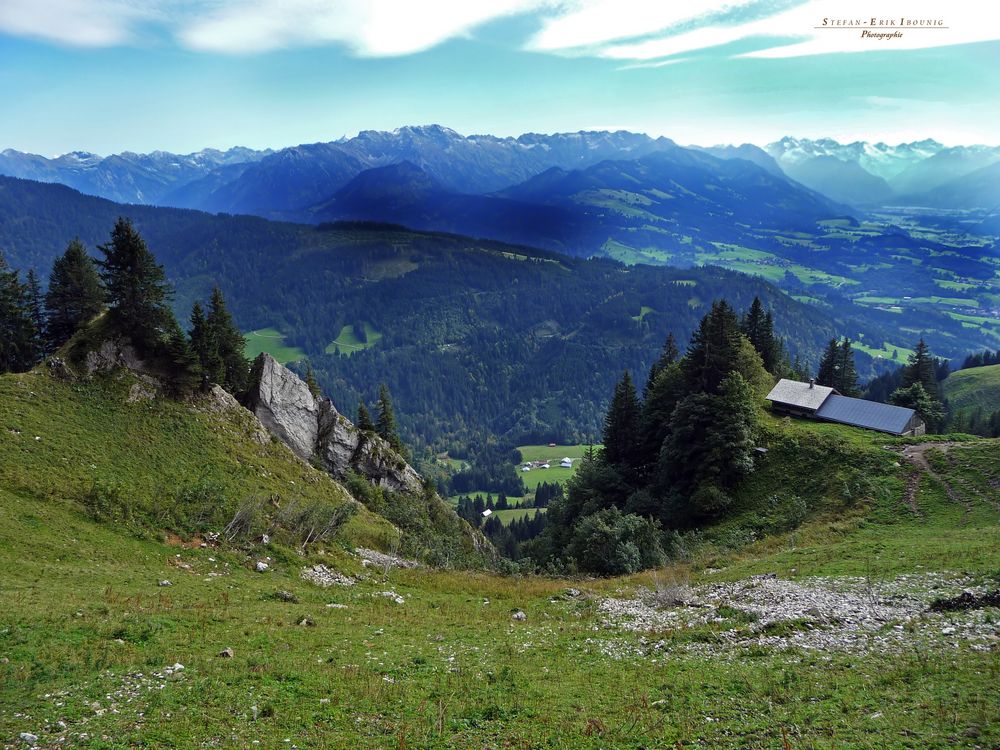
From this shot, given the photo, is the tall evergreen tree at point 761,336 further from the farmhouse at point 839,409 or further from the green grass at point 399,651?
the green grass at point 399,651

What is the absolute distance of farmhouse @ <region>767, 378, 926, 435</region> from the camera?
63125mm

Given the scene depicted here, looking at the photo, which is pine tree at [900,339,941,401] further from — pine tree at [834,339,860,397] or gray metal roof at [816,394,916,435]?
gray metal roof at [816,394,916,435]

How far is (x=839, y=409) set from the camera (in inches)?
2640

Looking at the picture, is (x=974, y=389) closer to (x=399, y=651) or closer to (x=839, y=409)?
(x=839, y=409)

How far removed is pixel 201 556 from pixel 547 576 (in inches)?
968

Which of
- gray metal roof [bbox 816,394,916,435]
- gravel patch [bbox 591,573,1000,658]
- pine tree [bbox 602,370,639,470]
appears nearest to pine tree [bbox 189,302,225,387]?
gravel patch [bbox 591,573,1000,658]

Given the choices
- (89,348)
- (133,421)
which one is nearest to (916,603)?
(133,421)

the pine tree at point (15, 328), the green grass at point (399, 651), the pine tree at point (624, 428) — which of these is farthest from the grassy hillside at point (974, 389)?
the pine tree at point (15, 328)

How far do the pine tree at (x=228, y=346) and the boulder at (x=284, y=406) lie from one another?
1.74 m

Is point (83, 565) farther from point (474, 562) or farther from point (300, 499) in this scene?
point (474, 562)

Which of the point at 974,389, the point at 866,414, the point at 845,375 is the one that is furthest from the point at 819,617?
the point at 974,389

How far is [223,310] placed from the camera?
211ft

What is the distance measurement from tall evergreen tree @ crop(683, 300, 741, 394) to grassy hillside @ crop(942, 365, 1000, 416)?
98.6 metres

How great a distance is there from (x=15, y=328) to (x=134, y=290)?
20.5 m
